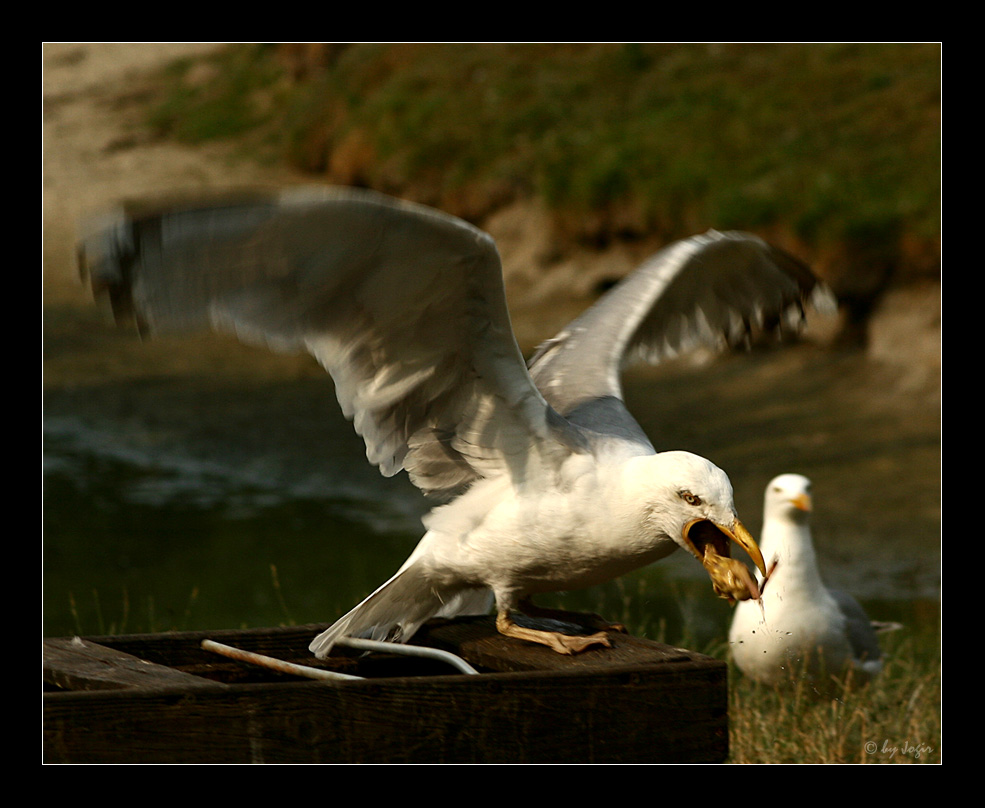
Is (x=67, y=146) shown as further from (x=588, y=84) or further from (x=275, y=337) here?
(x=275, y=337)

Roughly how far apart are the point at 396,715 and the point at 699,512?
3.02 feet

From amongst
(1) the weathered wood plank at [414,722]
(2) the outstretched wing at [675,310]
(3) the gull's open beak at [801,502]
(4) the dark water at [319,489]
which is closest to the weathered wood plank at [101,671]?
(1) the weathered wood plank at [414,722]

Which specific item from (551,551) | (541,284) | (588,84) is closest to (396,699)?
(551,551)

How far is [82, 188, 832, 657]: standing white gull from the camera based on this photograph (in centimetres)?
305

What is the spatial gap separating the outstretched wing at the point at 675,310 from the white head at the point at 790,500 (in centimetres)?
83

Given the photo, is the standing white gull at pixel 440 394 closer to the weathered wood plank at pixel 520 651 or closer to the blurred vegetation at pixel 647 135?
the weathered wood plank at pixel 520 651

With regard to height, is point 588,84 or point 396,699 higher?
point 588,84

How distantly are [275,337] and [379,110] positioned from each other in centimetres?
1170

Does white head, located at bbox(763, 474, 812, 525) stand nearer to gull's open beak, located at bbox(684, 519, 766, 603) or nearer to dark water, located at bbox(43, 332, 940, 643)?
dark water, located at bbox(43, 332, 940, 643)

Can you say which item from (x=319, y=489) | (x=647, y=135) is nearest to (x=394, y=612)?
(x=319, y=489)

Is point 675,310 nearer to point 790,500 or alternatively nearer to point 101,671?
point 790,500

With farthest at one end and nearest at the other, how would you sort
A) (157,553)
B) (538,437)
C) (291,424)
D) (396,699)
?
(291,424) → (157,553) → (538,437) → (396,699)

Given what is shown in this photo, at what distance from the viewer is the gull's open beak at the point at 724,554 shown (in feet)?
10.3

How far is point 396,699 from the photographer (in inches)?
112
